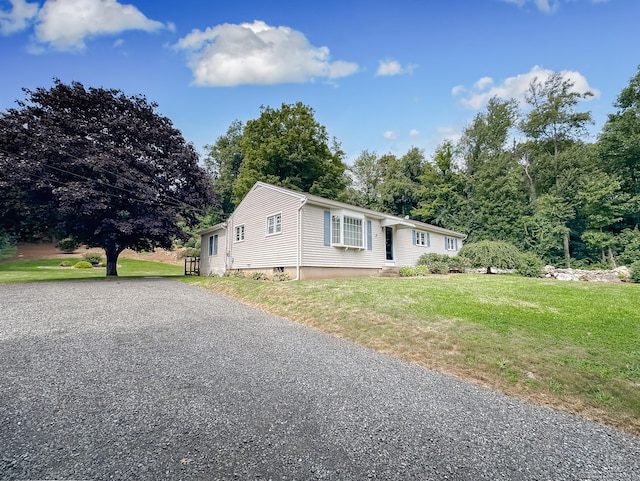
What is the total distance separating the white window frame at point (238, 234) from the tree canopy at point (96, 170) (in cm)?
281

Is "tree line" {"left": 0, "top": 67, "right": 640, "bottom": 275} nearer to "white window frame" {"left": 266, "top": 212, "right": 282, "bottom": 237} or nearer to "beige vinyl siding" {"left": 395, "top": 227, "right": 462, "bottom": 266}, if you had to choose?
"white window frame" {"left": 266, "top": 212, "right": 282, "bottom": 237}

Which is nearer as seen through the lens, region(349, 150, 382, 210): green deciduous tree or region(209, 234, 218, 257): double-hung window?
region(209, 234, 218, 257): double-hung window

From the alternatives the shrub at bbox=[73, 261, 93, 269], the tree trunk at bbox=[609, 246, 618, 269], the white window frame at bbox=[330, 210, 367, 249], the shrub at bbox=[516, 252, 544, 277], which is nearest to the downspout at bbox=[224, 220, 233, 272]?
the white window frame at bbox=[330, 210, 367, 249]

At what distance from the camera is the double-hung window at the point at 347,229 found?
1442 cm

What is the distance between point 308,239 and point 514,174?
22678 millimetres

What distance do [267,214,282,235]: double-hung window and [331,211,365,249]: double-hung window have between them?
240 centimetres

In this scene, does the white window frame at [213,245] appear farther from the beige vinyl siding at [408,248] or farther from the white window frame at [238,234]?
the beige vinyl siding at [408,248]

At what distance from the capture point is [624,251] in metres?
22.4

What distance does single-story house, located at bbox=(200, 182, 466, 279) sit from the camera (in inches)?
532

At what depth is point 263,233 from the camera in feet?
51.2

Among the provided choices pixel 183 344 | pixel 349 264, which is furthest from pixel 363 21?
pixel 183 344

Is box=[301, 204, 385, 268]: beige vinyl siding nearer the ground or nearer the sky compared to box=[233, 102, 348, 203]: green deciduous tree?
nearer the ground

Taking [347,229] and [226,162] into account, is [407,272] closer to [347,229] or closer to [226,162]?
[347,229]

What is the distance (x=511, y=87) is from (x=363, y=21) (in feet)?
80.8
